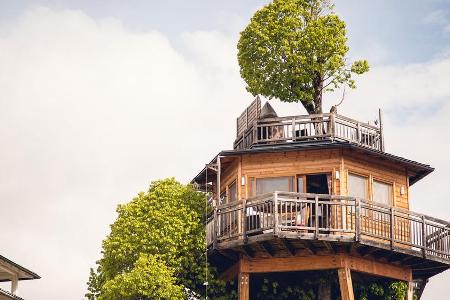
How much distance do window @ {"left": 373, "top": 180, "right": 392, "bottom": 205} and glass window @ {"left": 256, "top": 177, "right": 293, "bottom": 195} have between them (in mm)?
3500

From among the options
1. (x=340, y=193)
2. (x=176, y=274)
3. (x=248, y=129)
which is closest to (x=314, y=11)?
(x=248, y=129)

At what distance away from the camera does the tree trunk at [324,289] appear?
43656 millimetres

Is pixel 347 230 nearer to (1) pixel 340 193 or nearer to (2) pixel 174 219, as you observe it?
(1) pixel 340 193

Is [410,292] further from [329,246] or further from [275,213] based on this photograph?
[275,213]

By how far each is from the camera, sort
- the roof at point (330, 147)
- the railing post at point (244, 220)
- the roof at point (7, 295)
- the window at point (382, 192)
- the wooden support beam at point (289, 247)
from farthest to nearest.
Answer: the roof at point (7, 295), the window at point (382, 192), the roof at point (330, 147), the railing post at point (244, 220), the wooden support beam at point (289, 247)

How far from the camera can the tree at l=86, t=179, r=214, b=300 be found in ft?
138

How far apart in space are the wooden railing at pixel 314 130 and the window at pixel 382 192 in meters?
1.67

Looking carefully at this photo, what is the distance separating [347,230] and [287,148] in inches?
178

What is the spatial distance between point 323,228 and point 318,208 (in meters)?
1.55

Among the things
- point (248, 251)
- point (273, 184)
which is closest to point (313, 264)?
point (248, 251)

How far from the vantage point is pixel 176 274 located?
4338 centimetres

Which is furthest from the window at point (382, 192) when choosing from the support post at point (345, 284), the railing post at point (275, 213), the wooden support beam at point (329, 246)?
the railing post at point (275, 213)

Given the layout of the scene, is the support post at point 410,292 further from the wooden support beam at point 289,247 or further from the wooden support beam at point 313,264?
the wooden support beam at point 289,247

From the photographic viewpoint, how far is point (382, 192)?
44312mm
